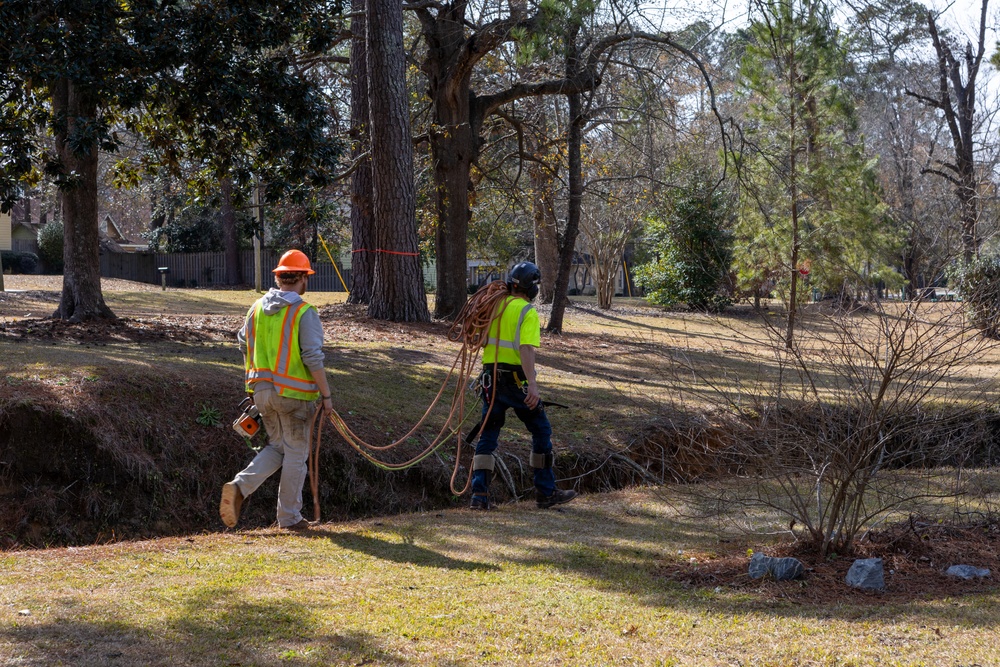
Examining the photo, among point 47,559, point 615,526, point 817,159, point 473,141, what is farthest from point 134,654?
point 817,159

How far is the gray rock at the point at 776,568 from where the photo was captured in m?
5.88

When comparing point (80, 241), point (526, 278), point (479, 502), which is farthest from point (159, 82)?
point (479, 502)

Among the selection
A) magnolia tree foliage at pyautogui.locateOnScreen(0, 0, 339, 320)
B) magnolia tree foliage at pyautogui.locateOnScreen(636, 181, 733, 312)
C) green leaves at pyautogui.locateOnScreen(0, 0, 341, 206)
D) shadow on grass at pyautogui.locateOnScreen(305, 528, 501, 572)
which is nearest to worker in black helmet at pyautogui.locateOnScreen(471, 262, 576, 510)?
shadow on grass at pyautogui.locateOnScreen(305, 528, 501, 572)

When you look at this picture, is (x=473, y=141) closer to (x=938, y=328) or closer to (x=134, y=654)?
(x=938, y=328)

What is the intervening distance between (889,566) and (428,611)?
290 centimetres

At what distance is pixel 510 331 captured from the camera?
832 cm

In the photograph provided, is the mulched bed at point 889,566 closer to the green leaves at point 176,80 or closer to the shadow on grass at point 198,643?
the shadow on grass at point 198,643

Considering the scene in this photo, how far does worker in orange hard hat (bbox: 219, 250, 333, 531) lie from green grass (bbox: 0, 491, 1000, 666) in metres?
0.43

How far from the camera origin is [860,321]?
621 centimetres

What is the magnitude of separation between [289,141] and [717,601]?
895 centimetres

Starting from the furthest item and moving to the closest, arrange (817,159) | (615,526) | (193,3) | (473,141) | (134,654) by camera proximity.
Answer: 1. (817,159)
2. (473,141)
3. (193,3)
4. (615,526)
5. (134,654)

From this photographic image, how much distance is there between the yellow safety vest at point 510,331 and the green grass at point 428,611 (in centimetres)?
176

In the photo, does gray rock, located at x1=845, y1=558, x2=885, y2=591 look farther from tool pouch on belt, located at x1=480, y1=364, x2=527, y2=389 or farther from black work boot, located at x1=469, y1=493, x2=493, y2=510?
black work boot, located at x1=469, y1=493, x2=493, y2=510

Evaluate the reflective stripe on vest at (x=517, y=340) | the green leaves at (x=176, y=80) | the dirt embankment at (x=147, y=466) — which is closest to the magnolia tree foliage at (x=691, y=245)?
the green leaves at (x=176, y=80)
